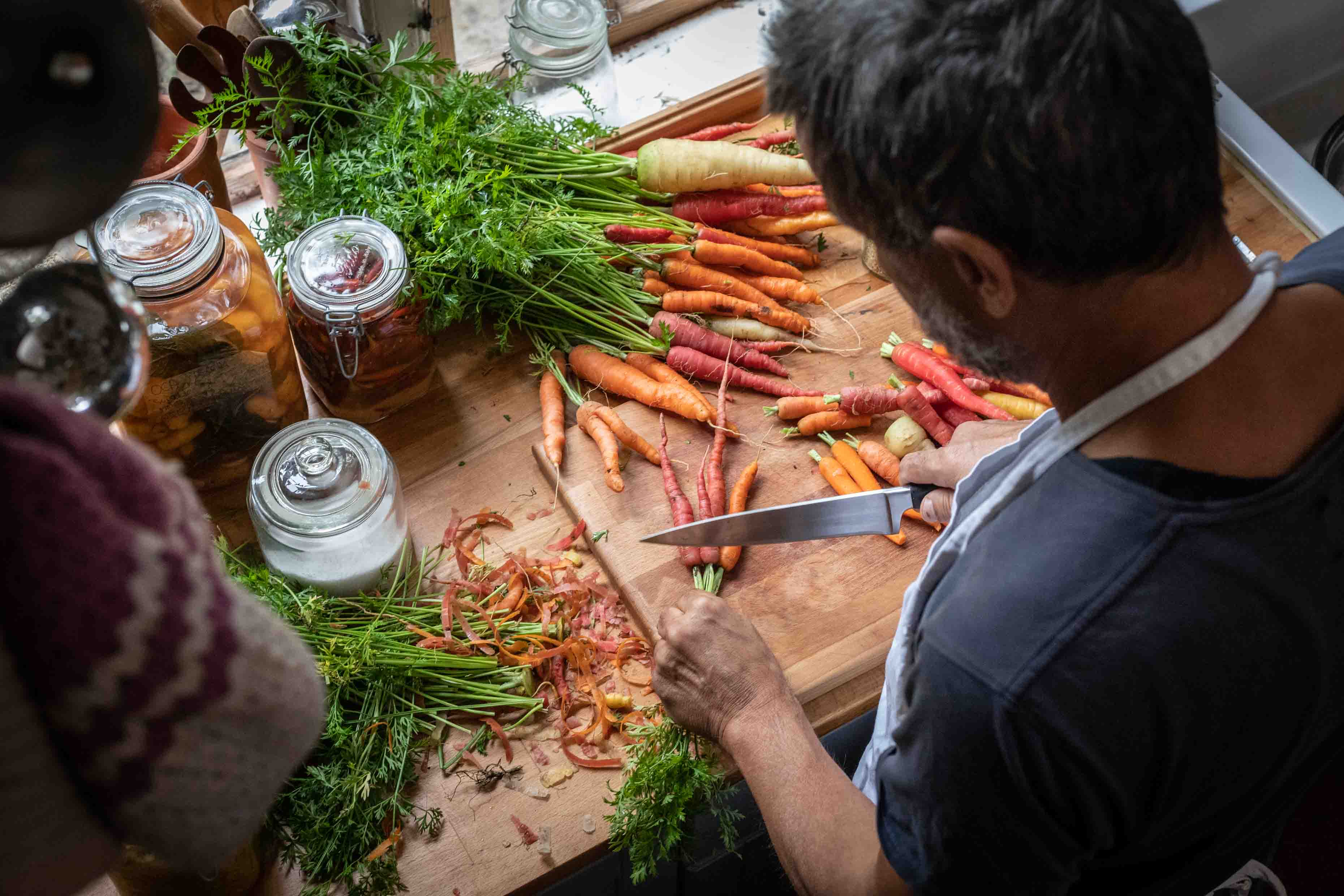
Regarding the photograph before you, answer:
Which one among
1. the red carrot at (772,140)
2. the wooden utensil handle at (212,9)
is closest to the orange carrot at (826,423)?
the red carrot at (772,140)

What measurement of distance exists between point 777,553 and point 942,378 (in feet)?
1.35

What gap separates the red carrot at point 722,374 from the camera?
1.65 m

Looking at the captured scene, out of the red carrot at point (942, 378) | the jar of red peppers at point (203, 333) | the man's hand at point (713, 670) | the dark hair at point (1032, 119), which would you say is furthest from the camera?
the red carrot at point (942, 378)

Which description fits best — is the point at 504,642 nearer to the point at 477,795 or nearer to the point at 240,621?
the point at 477,795

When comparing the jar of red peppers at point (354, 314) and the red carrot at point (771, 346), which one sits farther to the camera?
the red carrot at point (771, 346)

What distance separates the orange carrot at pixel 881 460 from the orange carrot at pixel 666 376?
245 mm

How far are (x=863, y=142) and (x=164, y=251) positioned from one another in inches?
32.8

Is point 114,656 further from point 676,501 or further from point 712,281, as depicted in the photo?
point 712,281

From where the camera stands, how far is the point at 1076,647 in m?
0.79

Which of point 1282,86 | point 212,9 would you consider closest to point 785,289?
point 212,9

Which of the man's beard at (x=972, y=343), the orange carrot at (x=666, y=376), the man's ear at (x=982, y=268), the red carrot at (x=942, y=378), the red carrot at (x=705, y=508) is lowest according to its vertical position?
the red carrot at (x=705, y=508)

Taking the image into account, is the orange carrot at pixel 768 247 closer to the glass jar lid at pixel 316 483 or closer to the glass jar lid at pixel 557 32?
the glass jar lid at pixel 557 32

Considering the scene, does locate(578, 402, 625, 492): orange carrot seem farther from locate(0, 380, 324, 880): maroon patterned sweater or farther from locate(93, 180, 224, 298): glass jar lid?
locate(0, 380, 324, 880): maroon patterned sweater

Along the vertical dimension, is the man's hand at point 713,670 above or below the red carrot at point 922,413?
below
